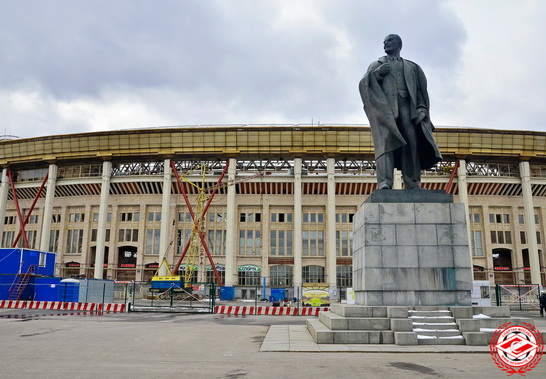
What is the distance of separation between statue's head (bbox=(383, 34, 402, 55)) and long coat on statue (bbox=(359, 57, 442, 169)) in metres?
0.27

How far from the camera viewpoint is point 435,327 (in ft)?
30.9

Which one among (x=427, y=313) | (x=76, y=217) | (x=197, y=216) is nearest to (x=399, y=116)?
(x=427, y=313)

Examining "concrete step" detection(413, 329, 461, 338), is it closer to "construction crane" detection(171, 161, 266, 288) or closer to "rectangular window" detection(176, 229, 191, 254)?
"construction crane" detection(171, 161, 266, 288)

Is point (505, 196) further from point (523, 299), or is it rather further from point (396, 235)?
point (396, 235)

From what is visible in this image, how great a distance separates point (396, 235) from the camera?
34.9 ft

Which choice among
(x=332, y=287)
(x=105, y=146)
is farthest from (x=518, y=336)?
(x=105, y=146)

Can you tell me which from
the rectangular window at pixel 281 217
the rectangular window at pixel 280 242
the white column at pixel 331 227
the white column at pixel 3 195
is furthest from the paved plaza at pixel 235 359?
the white column at pixel 3 195

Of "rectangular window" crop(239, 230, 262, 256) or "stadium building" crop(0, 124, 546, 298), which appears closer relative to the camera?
"stadium building" crop(0, 124, 546, 298)

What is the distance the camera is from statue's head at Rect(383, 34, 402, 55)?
12.1 meters

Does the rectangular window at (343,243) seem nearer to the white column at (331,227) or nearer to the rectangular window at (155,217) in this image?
the white column at (331,227)

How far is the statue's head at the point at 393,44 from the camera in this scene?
12.1 m

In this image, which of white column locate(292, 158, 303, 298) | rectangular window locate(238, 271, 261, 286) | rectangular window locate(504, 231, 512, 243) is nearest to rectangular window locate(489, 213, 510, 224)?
rectangular window locate(504, 231, 512, 243)

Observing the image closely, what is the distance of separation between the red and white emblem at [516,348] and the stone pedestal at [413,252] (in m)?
1.22

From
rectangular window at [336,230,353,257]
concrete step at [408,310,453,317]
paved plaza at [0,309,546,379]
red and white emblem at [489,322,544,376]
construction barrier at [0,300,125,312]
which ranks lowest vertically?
construction barrier at [0,300,125,312]
